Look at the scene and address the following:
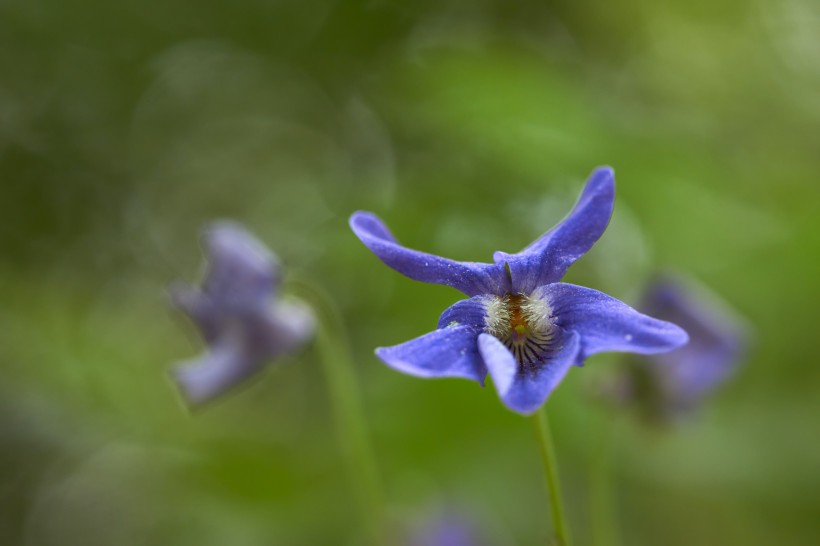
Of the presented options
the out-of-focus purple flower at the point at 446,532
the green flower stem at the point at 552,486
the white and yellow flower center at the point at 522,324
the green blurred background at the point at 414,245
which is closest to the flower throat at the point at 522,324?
the white and yellow flower center at the point at 522,324

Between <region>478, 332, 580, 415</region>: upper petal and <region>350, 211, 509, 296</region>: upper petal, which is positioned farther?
<region>350, 211, 509, 296</region>: upper petal

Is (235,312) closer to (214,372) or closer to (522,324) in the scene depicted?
(214,372)

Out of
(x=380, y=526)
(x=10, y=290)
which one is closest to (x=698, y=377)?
(x=380, y=526)

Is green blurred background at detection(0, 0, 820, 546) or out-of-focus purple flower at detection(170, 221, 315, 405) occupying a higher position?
green blurred background at detection(0, 0, 820, 546)

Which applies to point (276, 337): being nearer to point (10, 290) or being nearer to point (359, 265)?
point (359, 265)

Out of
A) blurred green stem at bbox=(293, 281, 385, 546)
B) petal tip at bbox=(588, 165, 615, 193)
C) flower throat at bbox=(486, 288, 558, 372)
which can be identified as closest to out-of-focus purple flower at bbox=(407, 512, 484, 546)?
blurred green stem at bbox=(293, 281, 385, 546)

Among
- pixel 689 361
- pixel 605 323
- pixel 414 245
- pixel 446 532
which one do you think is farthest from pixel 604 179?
pixel 446 532

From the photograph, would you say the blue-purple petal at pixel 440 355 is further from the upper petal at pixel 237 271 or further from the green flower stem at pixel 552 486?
the upper petal at pixel 237 271

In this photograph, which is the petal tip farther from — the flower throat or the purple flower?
the flower throat
